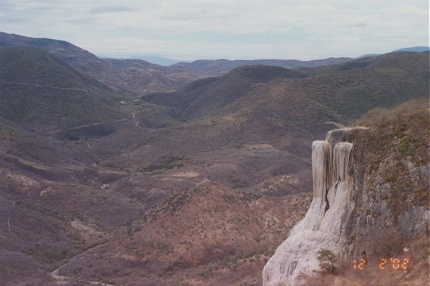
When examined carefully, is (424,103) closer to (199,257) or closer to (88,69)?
(199,257)

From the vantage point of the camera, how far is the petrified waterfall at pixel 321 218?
13624 mm

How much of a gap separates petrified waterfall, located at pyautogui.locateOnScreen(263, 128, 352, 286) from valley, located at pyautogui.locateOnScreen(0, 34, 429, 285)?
158 centimetres

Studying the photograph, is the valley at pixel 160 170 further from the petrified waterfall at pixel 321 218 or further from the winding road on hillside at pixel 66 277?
the petrified waterfall at pixel 321 218

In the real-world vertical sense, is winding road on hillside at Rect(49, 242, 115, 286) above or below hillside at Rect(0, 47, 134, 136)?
below

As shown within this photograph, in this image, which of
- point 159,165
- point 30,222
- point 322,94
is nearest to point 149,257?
point 30,222

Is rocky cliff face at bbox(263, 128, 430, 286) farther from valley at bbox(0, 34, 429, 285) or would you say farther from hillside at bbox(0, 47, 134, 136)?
hillside at bbox(0, 47, 134, 136)

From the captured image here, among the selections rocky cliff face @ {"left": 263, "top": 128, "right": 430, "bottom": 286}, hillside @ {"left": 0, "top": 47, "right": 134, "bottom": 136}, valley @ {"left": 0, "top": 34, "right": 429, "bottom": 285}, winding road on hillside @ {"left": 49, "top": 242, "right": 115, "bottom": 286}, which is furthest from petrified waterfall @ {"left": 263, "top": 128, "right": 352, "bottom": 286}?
hillside @ {"left": 0, "top": 47, "right": 134, "bottom": 136}

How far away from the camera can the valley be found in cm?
2766

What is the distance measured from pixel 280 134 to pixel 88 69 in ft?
382

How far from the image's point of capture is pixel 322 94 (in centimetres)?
7925

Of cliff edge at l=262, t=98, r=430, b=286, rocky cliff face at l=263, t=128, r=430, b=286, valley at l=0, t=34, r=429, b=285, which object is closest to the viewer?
cliff edge at l=262, t=98, r=430, b=286

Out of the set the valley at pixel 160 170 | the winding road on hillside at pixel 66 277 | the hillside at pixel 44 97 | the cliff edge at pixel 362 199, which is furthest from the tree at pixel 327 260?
the hillside at pixel 44 97

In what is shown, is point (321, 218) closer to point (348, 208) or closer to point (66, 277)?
point (348, 208)

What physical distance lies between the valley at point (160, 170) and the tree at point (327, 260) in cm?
374
